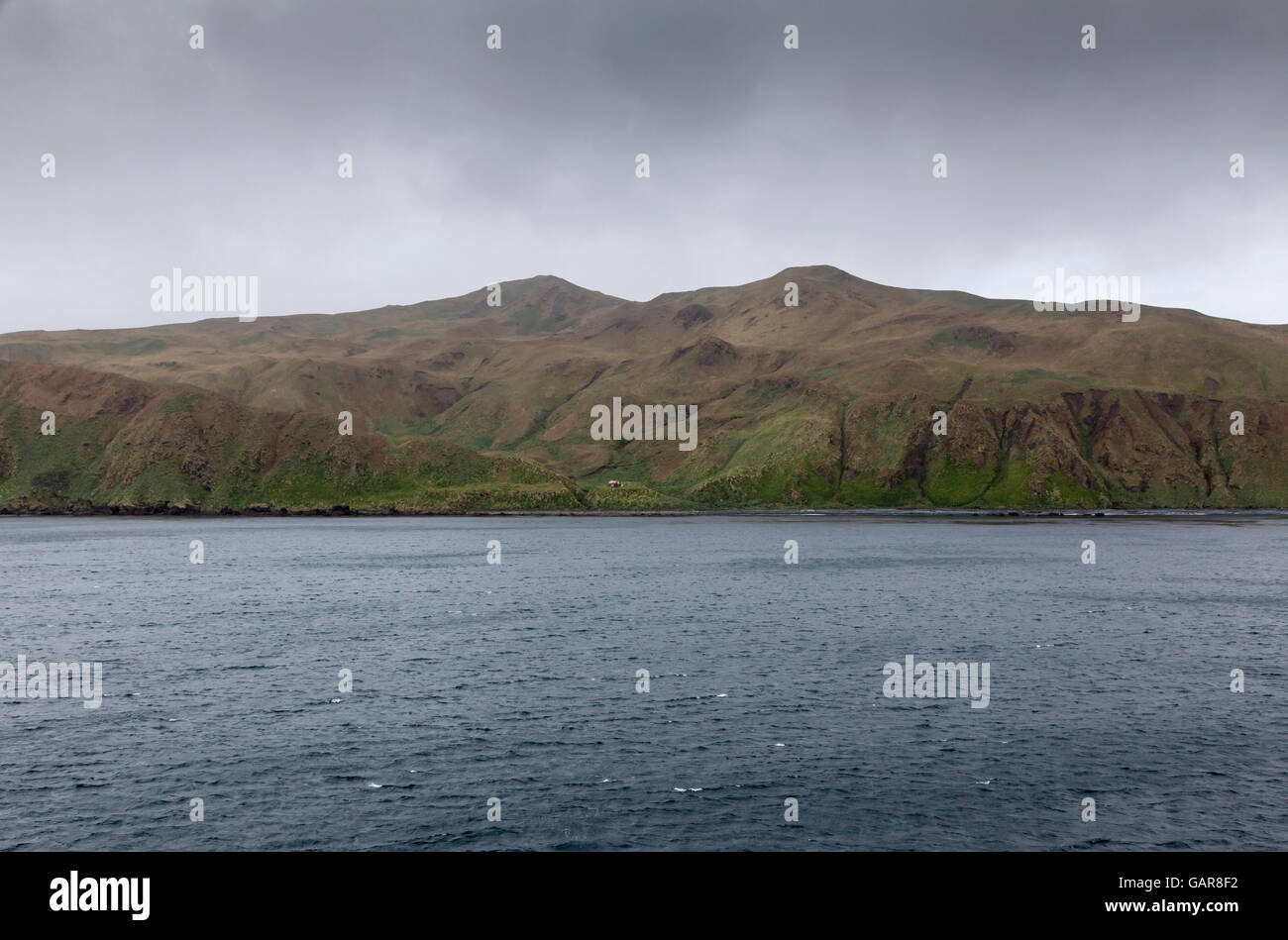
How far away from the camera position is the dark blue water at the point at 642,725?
38.7m

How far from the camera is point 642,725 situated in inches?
2143

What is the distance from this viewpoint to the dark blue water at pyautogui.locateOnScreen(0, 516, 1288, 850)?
3866cm

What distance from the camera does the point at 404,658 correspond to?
76250 mm

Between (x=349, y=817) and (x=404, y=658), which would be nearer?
(x=349, y=817)
